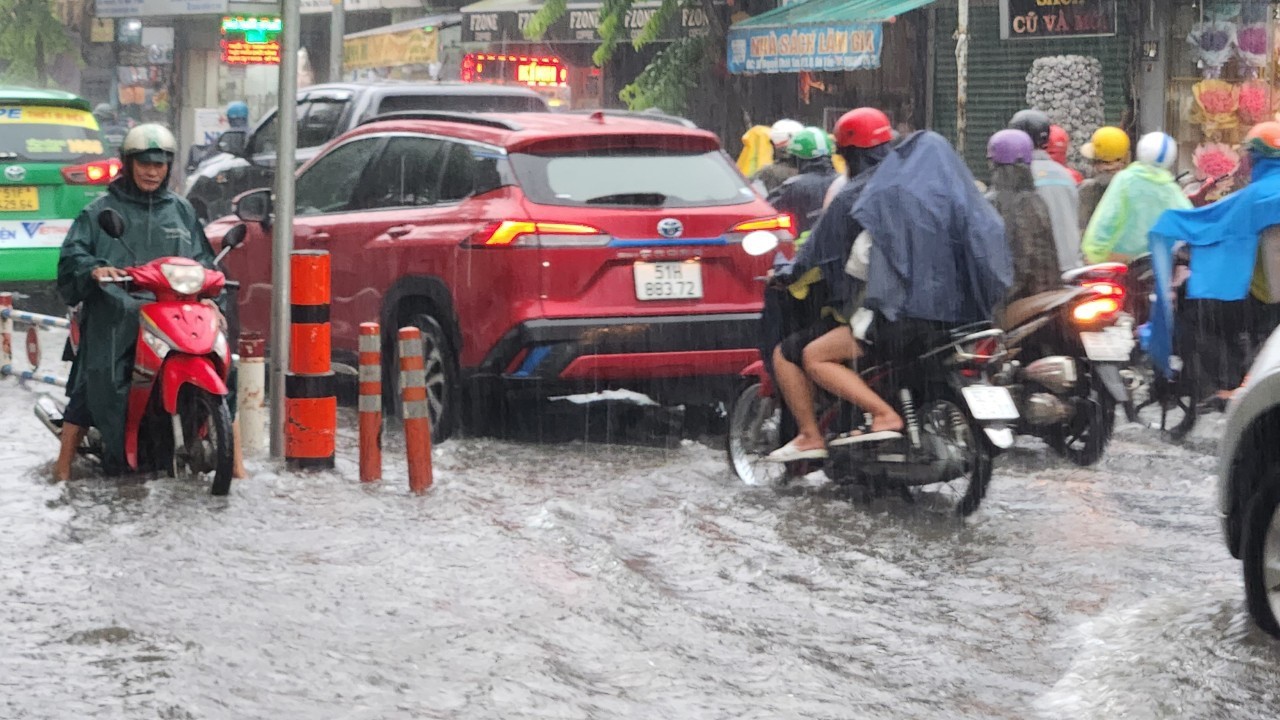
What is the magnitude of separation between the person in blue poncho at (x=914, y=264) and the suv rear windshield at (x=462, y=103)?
22.8ft

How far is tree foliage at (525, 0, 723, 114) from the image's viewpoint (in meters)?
24.9

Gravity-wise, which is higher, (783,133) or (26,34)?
(26,34)

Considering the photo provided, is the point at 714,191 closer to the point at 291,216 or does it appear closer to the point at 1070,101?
the point at 291,216

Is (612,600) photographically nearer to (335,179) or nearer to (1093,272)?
(1093,272)

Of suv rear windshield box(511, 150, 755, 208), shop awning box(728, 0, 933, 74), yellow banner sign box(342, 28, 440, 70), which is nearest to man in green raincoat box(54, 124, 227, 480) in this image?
suv rear windshield box(511, 150, 755, 208)

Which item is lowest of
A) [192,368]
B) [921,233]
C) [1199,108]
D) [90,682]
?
[90,682]

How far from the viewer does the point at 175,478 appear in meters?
8.87

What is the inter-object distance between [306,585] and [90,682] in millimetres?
1350

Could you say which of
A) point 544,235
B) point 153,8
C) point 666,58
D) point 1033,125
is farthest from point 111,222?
point 153,8

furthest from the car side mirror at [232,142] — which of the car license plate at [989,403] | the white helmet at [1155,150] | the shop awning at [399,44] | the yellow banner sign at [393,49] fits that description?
the yellow banner sign at [393,49]

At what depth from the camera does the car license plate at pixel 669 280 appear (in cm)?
1001

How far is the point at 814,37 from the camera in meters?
22.0

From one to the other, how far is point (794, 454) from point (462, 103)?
7.57m

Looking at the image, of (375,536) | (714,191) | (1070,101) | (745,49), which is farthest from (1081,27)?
(375,536)
